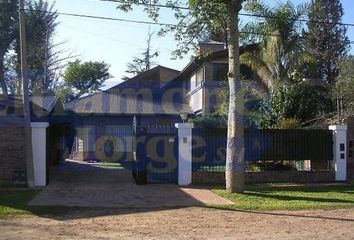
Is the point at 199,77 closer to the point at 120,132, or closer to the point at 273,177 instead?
the point at 120,132

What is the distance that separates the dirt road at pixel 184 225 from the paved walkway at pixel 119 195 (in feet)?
3.51

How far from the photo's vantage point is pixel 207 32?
18.0 m

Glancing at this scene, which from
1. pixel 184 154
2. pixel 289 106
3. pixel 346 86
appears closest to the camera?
pixel 184 154

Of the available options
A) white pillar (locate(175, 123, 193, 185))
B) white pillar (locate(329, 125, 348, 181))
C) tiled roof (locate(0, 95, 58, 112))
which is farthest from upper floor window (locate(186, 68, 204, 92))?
white pillar (locate(175, 123, 193, 185))

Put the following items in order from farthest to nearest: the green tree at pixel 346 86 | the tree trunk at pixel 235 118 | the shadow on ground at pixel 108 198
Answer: the green tree at pixel 346 86, the tree trunk at pixel 235 118, the shadow on ground at pixel 108 198

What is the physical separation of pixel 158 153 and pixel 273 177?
424cm

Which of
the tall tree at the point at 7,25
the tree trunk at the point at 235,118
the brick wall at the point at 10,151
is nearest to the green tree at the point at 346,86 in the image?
the tree trunk at the point at 235,118

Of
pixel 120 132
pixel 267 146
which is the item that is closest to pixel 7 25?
pixel 120 132

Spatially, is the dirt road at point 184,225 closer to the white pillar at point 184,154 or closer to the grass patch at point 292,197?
the grass patch at point 292,197

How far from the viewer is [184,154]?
58.4 ft

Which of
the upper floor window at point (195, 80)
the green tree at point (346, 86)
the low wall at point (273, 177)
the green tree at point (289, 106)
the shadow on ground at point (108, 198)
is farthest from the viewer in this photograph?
the upper floor window at point (195, 80)

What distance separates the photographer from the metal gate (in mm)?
Answer: 18047

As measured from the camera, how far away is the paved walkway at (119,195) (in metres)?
13.6

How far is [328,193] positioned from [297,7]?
42.1 feet
